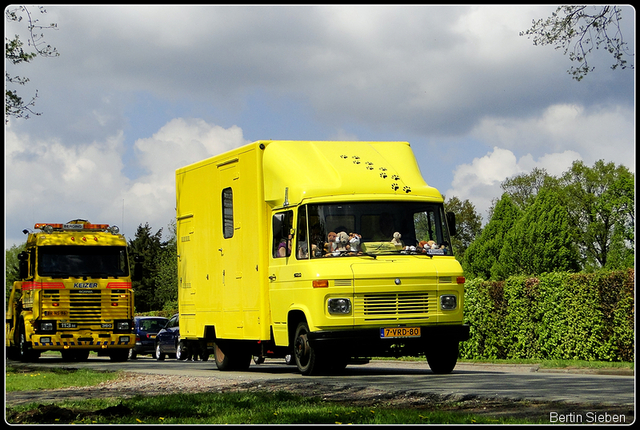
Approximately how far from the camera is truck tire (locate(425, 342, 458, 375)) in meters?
15.6

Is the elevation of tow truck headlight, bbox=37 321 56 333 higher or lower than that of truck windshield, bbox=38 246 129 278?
lower

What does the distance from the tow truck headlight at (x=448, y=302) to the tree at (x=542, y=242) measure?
4230 cm

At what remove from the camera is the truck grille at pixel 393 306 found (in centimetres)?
1459

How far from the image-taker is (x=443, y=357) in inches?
622

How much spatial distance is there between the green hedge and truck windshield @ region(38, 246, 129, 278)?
10280mm

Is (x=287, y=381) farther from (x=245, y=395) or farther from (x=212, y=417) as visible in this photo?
(x=212, y=417)

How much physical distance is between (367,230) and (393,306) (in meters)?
1.33

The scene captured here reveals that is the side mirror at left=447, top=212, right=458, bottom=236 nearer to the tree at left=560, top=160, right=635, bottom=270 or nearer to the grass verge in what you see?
the grass verge

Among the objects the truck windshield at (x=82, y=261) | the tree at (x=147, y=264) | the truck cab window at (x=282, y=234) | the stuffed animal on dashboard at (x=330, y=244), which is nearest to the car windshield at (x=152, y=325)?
the truck windshield at (x=82, y=261)

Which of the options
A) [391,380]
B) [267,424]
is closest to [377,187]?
[391,380]

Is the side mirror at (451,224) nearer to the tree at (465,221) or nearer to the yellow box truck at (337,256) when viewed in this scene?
the yellow box truck at (337,256)

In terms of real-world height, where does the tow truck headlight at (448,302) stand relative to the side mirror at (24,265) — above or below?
below

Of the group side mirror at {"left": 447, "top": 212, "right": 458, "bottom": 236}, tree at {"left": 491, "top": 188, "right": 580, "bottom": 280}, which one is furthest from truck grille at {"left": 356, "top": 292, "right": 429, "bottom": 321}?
tree at {"left": 491, "top": 188, "right": 580, "bottom": 280}

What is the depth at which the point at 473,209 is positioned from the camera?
80125 millimetres
